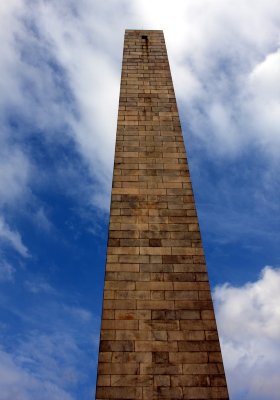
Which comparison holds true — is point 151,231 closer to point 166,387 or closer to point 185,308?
point 185,308

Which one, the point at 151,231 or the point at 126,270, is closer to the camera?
the point at 126,270

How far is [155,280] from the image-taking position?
11094 millimetres

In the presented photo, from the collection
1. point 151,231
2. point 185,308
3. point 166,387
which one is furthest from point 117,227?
point 166,387

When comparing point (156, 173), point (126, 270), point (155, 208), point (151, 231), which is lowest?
point (126, 270)

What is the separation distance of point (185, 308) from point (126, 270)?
1.96 metres

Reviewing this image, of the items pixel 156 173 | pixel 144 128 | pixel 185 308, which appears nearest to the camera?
pixel 185 308

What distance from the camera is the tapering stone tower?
951 centimetres

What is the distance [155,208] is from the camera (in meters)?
12.7

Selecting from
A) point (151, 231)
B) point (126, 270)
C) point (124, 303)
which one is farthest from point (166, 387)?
point (151, 231)

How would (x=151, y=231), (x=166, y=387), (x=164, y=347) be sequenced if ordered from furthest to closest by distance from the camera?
(x=151, y=231)
(x=164, y=347)
(x=166, y=387)

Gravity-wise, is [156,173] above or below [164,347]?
above

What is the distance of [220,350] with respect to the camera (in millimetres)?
10008

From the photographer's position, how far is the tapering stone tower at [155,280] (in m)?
9.51

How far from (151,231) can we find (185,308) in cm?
261
